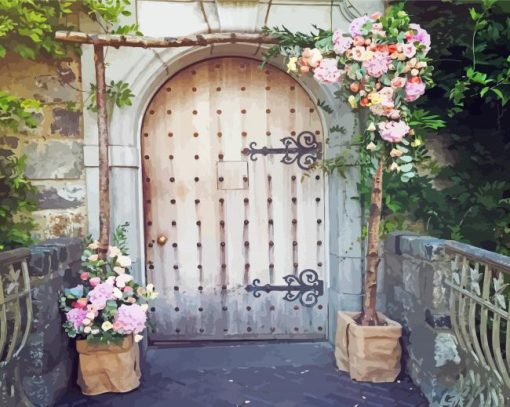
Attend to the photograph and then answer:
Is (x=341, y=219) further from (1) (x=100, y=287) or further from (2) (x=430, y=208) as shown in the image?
(1) (x=100, y=287)

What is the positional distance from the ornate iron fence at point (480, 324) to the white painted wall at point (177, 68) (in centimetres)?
92

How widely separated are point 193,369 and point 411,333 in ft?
4.63

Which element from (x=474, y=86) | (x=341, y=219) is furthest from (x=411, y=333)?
(x=474, y=86)

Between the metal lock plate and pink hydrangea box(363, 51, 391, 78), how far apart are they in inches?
47.9

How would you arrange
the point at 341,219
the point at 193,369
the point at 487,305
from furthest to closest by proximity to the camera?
the point at 341,219, the point at 193,369, the point at 487,305

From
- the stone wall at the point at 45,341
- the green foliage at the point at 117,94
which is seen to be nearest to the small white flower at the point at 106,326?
the stone wall at the point at 45,341

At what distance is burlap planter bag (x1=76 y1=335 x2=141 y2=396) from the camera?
2.70 metres

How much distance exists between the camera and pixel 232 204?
11.2 feet

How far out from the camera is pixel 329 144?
336 centimetres

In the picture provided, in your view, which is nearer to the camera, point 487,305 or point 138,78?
point 487,305

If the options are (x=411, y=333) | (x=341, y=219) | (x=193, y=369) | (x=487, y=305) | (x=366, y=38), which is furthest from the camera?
(x=341, y=219)

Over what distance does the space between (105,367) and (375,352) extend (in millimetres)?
1612

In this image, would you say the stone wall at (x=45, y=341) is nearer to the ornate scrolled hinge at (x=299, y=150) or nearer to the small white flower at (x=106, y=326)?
the small white flower at (x=106, y=326)

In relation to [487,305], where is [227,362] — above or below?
below
